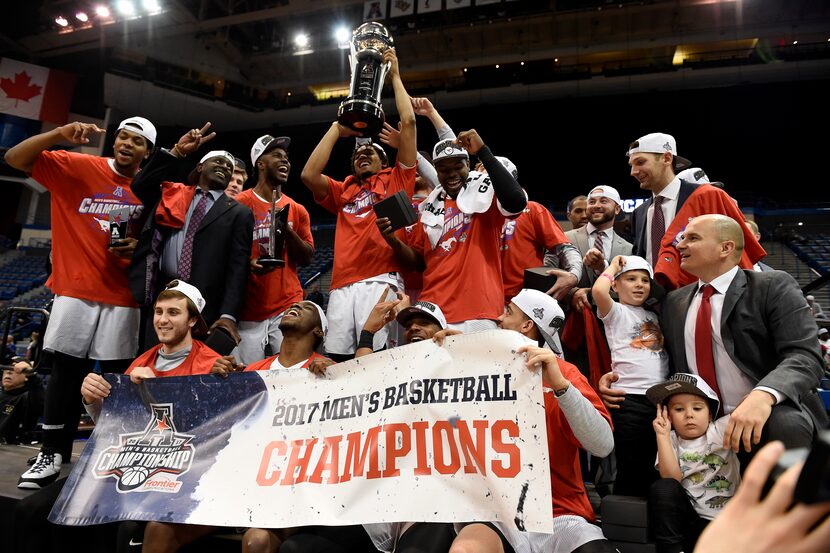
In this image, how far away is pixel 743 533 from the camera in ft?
2.16

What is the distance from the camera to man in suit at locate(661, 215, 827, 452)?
86.3 inches

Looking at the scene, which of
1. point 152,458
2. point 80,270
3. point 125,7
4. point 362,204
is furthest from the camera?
point 125,7

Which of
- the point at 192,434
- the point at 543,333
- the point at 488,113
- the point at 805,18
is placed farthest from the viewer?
the point at 488,113

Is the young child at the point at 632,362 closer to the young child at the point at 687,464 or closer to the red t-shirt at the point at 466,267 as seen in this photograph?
the young child at the point at 687,464

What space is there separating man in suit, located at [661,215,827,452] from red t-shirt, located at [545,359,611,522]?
571 millimetres

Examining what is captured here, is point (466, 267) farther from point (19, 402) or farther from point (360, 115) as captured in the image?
point (19, 402)

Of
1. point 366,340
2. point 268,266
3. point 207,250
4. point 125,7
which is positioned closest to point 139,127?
point 207,250

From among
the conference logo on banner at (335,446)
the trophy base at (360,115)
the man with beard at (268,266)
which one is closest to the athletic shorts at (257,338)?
the man with beard at (268,266)

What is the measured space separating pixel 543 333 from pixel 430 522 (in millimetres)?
1002

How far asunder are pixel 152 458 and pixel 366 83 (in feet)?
7.63

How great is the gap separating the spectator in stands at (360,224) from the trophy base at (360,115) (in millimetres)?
272

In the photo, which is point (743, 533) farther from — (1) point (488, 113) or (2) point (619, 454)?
(1) point (488, 113)

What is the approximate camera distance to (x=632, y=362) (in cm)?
287

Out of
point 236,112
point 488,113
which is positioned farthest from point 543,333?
point 236,112
